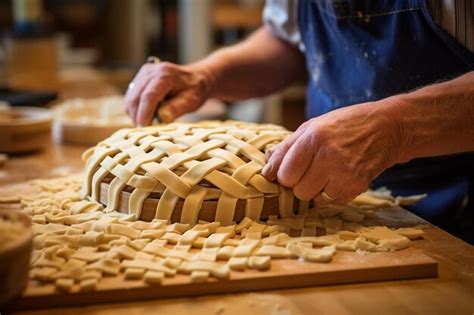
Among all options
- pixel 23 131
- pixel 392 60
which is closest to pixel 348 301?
pixel 392 60

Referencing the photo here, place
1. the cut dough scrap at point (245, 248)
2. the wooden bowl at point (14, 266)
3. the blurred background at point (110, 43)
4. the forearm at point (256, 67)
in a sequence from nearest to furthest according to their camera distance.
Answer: the wooden bowl at point (14, 266) < the cut dough scrap at point (245, 248) < the forearm at point (256, 67) < the blurred background at point (110, 43)

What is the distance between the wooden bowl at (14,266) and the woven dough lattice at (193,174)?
1.00ft

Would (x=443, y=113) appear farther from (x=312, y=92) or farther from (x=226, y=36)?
(x=226, y=36)

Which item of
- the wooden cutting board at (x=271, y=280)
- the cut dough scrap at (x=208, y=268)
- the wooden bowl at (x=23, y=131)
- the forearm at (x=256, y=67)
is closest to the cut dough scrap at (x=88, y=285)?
the wooden cutting board at (x=271, y=280)

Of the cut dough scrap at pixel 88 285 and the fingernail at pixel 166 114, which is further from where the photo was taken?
the fingernail at pixel 166 114

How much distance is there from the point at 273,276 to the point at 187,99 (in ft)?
2.44

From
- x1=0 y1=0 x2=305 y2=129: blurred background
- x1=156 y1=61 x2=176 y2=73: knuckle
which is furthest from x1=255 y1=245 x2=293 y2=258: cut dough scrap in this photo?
x1=0 y1=0 x2=305 y2=129: blurred background

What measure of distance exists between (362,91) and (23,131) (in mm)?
943

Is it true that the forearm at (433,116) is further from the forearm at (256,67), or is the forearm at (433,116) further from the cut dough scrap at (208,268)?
the forearm at (256,67)

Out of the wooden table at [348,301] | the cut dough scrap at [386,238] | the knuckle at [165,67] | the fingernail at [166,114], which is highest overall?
the knuckle at [165,67]

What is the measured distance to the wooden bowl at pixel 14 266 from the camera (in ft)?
2.31

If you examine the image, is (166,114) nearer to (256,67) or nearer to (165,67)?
(165,67)

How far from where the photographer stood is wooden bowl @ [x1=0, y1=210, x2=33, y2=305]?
0.70 metres

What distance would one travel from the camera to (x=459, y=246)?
1043mm
